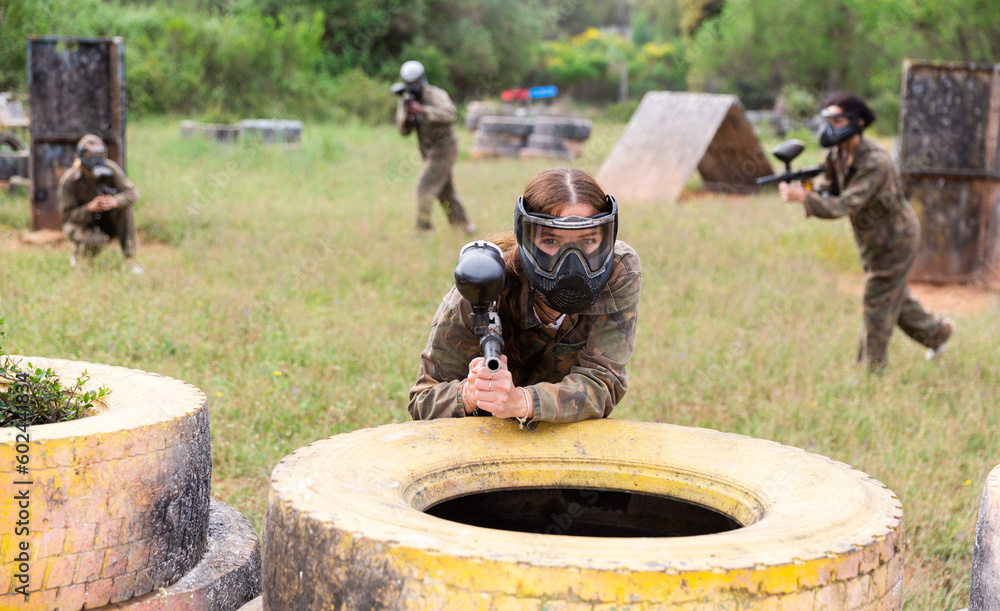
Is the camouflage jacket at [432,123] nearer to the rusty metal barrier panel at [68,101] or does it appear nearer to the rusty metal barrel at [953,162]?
the rusty metal barrier panel at [68,101]

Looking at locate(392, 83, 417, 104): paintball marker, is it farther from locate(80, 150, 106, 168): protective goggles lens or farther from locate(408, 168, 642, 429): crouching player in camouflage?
locate(408, 168, 642, 429): crouching player in camouflage

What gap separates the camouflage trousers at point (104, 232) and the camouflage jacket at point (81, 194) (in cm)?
8

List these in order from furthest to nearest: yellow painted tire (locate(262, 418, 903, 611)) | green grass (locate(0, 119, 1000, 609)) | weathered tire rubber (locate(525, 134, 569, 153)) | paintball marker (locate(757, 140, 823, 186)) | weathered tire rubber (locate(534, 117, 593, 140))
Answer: weathered tire rubber (locate(534, 117, 593, 140)), weathered tire rubber (locate(525, 134, 569, 153)), paintball marker (locate(757, 140, 823, 186)), green grass (locate(0, 119, 1000, 609)), yellow painted tire (locate(262, 418, 903, 611))

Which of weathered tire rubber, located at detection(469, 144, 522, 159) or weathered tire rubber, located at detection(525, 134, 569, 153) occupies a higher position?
weathered tire rubber, located at detection(525, 134, 569, 153)

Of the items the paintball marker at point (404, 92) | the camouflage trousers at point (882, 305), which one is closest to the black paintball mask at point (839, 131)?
the camouflage trousers at point (882, 305)

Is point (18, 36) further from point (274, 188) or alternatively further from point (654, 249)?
point (654, 249)

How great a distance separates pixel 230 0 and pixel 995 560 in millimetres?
32908

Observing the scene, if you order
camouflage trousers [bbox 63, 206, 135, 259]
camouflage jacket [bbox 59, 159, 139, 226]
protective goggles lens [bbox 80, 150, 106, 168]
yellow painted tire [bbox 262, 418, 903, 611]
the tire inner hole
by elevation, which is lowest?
camouflage trousers [bbox 63, 206, 135, 259]

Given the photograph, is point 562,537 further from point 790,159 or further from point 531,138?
point 531,138

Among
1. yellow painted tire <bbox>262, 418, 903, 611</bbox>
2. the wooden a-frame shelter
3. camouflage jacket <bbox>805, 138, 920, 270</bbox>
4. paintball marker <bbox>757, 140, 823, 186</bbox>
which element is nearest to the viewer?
yellow painted tire <bbox>262, 418, 903, 611</bbox>

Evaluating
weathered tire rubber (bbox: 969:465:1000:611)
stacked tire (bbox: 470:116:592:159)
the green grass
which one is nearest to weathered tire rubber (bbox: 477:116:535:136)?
stacked tire (bbox: 470:116:592:159)

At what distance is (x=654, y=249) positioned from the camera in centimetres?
1013

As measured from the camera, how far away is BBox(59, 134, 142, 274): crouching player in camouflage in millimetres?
8328

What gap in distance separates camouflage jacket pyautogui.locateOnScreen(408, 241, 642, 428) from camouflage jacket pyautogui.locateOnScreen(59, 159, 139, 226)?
6.24 meters
